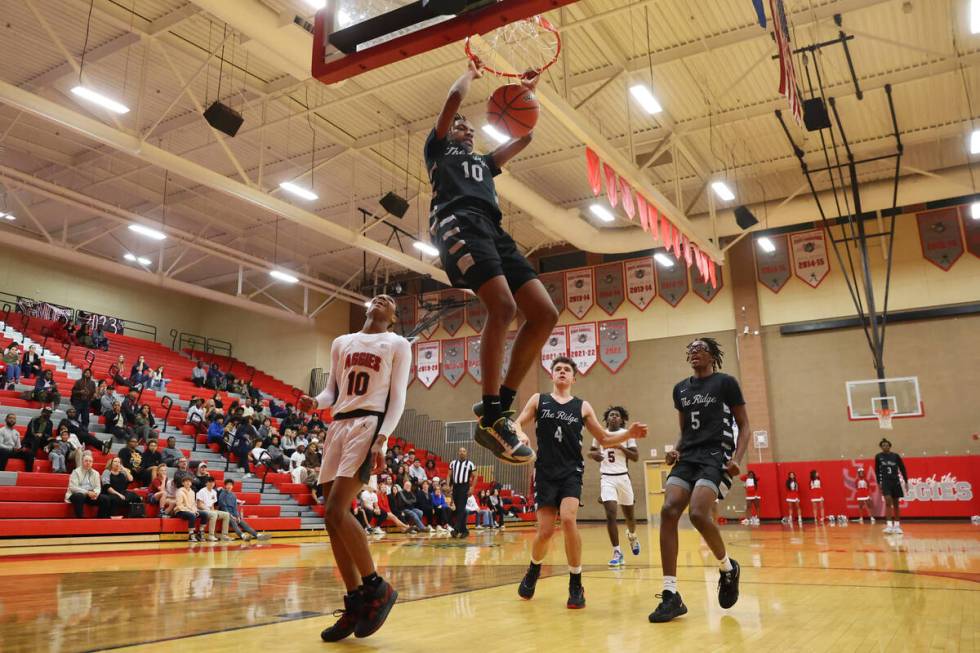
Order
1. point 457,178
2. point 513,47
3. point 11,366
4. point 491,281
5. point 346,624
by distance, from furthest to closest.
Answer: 1. point 11,366
2. point 513,47
3. point 346,624
4. point 457,178
5. point 491,281

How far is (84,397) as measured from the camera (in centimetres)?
1463

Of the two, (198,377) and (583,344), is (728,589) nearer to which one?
(583,344)

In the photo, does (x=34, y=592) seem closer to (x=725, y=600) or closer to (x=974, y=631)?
(x=725, y=600)

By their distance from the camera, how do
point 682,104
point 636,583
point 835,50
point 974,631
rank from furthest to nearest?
point 682,104, point 835,50, point 636,583, point 974,631

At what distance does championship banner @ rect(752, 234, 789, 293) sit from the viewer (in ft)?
72.2

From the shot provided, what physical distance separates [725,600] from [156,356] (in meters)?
23.5

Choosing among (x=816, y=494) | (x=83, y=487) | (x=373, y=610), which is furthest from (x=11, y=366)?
(x=816, y=494)

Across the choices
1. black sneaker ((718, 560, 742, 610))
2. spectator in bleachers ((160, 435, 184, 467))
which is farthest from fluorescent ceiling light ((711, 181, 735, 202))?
black sneaker ((718, 560, 742, 610))

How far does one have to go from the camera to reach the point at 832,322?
829 inches

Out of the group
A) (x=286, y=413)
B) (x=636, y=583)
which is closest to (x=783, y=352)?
(x=286, y=413)

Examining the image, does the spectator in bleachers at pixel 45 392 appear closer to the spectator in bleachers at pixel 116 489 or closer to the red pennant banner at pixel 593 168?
the spectator in bleachers at pixel 116 489

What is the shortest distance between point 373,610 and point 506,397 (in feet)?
4.79

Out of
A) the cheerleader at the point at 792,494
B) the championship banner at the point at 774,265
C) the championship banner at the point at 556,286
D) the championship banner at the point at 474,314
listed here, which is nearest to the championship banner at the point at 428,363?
the championship banner at the point at 474,314

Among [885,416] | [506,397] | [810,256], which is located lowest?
[506,397]
